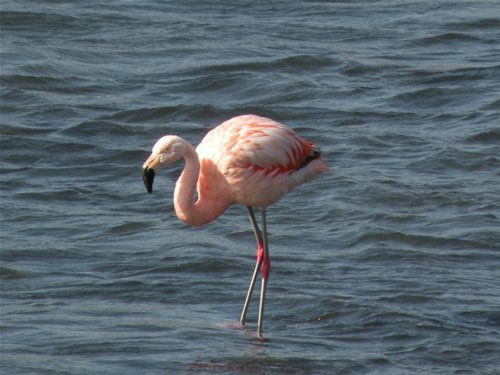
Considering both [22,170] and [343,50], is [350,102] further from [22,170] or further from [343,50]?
[22,170]

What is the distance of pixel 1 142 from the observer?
1311cm

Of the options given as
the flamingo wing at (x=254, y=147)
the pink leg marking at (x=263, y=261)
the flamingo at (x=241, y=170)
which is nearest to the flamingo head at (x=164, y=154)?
the flamingo at (x=241, y=170)

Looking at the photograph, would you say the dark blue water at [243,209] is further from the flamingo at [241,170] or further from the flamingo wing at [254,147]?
the flamingo wing at [254,147]

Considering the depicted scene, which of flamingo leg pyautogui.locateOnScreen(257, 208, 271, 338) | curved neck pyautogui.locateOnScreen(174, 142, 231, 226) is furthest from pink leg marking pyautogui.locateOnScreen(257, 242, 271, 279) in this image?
curved neck pyautogui.locateOnScreen(174, 142, 231, 226)

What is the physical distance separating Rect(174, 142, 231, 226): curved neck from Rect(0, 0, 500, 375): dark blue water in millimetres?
595

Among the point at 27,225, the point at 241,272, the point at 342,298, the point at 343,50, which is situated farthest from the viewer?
the point at 343,50

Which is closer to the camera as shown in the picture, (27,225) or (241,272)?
(241,272)

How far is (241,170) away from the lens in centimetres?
853

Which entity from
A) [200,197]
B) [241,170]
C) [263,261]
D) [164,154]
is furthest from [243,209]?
[164,154]

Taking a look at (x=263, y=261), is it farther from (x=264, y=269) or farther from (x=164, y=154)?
(x=164, y=154)

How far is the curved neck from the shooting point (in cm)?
838

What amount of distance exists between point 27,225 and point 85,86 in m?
4.40

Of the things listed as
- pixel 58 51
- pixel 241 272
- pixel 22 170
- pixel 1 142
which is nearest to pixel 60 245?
pixel 241 272

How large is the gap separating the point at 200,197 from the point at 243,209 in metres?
2.66
